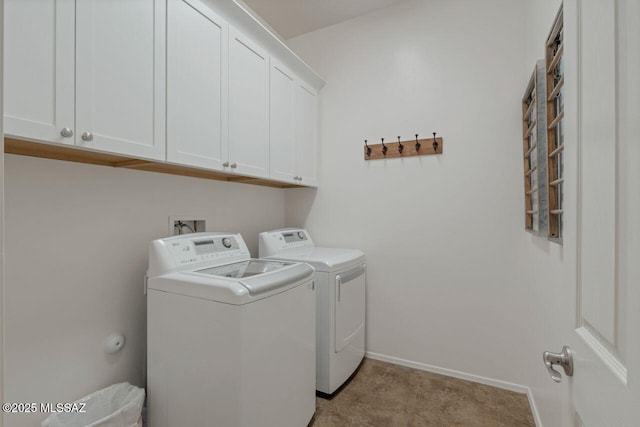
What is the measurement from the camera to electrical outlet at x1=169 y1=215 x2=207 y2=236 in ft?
5.90

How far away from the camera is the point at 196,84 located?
153 centimetres

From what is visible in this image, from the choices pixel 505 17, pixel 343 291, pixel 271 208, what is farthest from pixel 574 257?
pixel 271 208

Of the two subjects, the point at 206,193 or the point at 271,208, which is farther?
the point at 271,208

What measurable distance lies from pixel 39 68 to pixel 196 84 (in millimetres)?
665

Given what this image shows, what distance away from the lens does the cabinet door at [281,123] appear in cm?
213

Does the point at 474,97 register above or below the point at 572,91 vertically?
above

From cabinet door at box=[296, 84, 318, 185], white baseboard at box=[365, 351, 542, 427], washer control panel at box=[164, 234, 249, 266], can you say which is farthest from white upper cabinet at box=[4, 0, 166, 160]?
white baseboard at box=[365, 351, 542, 427]

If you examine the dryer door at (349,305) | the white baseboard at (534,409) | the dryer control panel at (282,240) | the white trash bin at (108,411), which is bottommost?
the white baseboard at (534,409)

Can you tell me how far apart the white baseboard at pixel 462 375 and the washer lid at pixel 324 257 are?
33.8 inches

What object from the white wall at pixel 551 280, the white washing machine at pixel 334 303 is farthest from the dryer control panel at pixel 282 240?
the white wall at pixel 551 280

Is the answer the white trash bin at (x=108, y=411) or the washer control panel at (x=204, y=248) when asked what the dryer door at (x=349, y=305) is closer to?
the washer control panel at (x=204, y=248)

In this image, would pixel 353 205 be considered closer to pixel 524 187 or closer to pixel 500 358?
pixel 524 187

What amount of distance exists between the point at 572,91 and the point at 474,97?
67.2 inches

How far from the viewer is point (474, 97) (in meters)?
2.14
